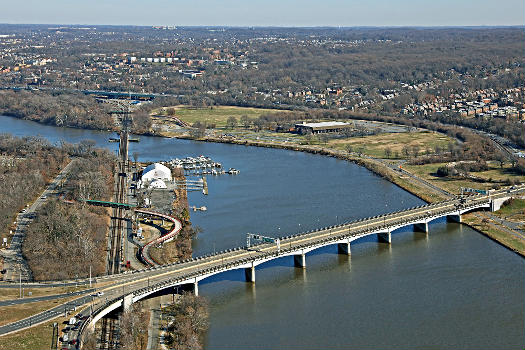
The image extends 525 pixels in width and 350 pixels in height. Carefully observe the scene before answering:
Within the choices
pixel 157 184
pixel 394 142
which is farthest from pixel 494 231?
pixel 394 142

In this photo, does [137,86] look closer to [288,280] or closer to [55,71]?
[55,71]

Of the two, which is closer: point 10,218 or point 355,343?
point 355,343

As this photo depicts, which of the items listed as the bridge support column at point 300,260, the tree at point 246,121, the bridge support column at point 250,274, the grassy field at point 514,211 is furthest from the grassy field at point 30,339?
the tree at point 246,121

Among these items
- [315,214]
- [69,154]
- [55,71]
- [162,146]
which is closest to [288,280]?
[315,214]

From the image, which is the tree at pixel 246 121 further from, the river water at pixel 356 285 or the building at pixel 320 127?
the river water at pixel 356 285

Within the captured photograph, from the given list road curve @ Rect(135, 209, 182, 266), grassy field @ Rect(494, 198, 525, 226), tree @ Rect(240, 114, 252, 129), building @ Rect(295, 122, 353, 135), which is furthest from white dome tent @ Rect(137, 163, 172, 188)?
tree @ Rect(240, 114, 252, 129)

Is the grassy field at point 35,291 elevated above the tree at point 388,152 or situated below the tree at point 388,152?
below
